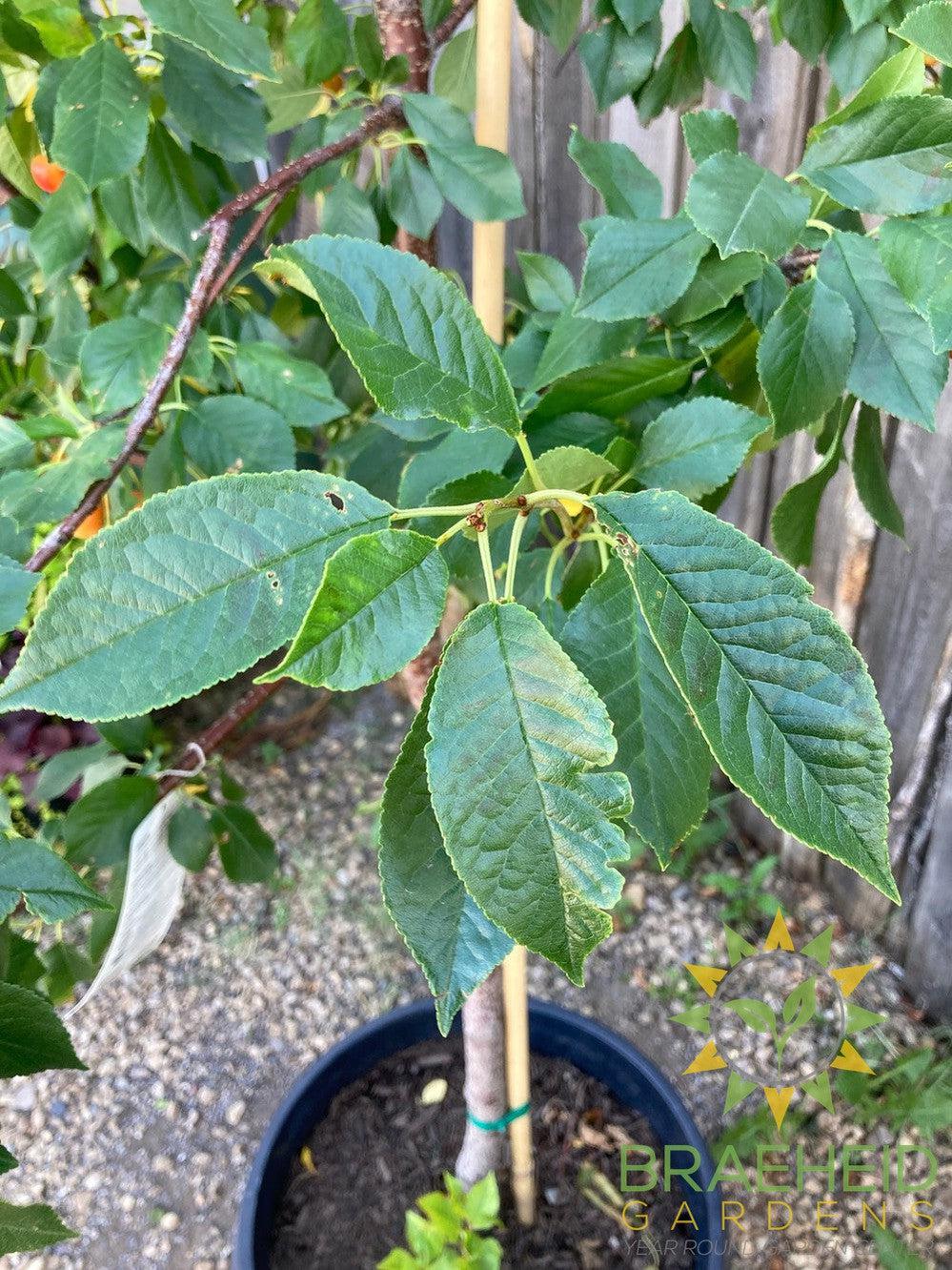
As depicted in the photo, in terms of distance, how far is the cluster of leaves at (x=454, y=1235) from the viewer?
2.88ft

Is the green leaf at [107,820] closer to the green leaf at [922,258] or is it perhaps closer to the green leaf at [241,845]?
the green leaf at [241,845]

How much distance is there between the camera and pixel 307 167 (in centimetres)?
60

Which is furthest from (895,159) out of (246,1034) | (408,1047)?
(246,1034)

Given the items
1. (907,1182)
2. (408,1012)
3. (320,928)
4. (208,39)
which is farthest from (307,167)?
(907,1182)

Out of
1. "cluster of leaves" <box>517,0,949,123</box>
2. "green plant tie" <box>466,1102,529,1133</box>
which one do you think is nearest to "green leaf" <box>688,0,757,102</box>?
"cluster of leaves" <box>517,0,949,123</box>

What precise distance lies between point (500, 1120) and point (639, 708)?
0.69 metres

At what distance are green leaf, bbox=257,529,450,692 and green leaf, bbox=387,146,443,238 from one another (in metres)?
0.44

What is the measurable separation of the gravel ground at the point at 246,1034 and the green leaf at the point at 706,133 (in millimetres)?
928

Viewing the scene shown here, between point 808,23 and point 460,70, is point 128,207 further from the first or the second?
point 808,23

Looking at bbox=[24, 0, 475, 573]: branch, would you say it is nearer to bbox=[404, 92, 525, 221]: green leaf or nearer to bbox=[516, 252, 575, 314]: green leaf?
bbox=[404, 92, 525, 221]: green leaf

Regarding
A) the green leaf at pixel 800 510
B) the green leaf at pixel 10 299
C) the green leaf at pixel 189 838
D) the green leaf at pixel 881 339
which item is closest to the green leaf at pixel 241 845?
the green leaf at pixel 189 838

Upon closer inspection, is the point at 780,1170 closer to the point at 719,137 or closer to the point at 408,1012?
the point at 408,1012

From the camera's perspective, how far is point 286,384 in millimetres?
720

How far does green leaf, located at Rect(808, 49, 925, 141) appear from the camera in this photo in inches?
19.0
